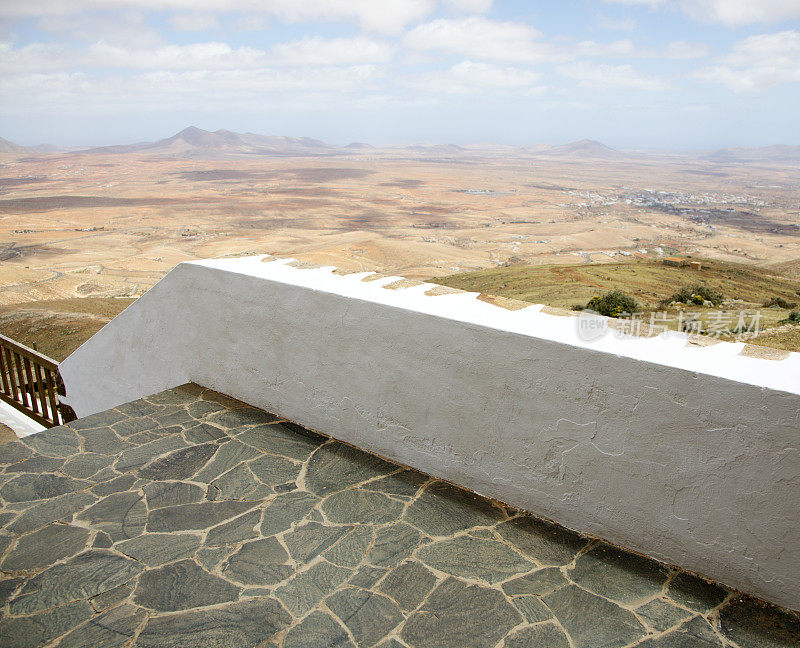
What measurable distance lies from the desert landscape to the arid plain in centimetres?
25

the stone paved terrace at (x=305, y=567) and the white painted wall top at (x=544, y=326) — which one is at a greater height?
the white painted wall top at (x=544, y=326)

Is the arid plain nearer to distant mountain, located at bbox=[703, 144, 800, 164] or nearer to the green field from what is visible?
the green field

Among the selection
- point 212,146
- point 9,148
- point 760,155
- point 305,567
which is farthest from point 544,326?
point 760,155

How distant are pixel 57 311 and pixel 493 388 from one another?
24.2 metres

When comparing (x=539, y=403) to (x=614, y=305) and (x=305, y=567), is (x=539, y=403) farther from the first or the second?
(x=614, y=305)

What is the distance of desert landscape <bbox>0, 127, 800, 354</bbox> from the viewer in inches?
1335

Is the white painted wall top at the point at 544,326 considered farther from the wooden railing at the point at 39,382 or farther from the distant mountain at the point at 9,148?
the distant mountain at the point at 9,148

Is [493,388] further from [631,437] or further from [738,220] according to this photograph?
[738,220]

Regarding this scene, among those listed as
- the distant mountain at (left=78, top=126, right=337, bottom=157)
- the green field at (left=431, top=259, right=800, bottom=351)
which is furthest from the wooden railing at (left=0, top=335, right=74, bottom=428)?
the distant mountain at (left=78, top=126, right=337, bottom=157)

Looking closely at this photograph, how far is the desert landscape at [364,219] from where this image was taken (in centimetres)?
3391

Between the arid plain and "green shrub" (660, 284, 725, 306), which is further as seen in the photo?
the arid plain

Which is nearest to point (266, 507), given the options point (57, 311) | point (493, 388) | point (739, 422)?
point (493, 388)

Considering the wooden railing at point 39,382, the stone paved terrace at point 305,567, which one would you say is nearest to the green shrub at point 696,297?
the stone paved terrace at point 305,567

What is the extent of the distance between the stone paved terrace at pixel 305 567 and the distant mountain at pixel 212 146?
151 m
